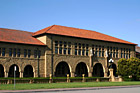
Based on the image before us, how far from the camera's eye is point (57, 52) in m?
50.6

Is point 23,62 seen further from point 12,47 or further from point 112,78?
point 112,78

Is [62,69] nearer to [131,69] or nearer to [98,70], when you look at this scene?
[98,70]

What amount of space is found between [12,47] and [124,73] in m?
22.3

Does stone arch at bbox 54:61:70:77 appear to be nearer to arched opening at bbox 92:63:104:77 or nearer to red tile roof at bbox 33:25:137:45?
red tile roof at bbox 33:25:137:45

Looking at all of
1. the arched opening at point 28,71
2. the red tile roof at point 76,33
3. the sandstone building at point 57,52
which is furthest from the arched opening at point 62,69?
the red tile roof at point 76,33

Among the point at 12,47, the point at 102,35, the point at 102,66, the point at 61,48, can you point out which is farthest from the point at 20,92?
the point at 102,35

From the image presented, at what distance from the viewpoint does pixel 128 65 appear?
164 feet

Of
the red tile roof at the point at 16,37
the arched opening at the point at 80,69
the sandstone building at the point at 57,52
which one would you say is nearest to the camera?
the sandstone building at the point at 57,52

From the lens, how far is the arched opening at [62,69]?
51.9m

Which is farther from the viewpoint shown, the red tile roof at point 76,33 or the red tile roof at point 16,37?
→ the red tile roof at point 76,33

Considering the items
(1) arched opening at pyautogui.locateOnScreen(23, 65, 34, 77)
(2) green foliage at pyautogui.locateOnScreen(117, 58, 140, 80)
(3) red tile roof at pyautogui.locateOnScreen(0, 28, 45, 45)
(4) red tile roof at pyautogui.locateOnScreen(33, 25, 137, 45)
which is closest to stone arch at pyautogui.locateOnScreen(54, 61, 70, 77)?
(1) arched opening at pyautogui.locateOnScreen(23, 65, 34, 77)

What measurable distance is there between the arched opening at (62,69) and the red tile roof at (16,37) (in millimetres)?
6927

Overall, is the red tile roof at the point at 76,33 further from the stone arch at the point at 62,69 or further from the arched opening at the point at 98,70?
the arched opening at the point at 98,70

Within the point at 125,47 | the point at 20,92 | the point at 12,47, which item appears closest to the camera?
the point at 20,92
